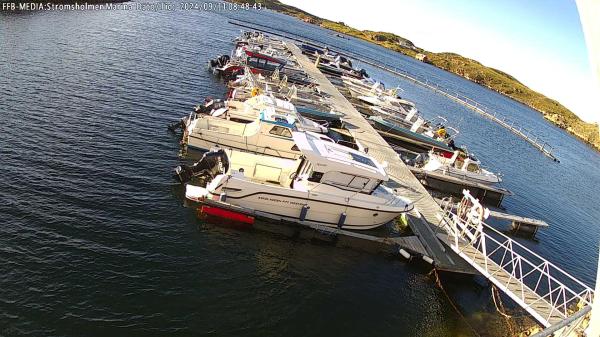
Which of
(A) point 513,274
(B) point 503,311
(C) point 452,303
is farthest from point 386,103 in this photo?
(C) point 452,303

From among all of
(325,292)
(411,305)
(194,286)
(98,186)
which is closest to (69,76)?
(98,186)

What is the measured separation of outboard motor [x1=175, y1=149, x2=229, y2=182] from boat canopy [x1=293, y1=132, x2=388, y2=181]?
16.2 ft

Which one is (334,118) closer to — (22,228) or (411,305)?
(411,305)

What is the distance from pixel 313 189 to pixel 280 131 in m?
8.82

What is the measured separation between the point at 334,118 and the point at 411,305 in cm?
2696

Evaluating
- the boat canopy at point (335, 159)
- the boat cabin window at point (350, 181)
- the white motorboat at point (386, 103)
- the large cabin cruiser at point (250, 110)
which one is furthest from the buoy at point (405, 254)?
the white motorboat at point (386, 103)

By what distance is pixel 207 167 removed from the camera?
84.0 feet

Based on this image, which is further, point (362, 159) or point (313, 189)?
point (362, 159)

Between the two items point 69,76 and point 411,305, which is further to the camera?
point 69,76

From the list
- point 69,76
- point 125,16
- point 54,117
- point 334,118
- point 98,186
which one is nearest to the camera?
point 98,186

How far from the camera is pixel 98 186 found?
22.4m

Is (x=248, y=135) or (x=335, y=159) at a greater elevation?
(x=335, y=159)

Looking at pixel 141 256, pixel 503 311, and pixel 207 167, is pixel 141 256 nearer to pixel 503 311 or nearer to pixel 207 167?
pixel 207 167


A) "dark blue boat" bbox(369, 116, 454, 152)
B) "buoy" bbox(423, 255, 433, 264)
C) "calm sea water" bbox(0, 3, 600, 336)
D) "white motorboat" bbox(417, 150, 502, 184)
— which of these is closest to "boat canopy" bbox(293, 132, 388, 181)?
"calm sea water" bbox(0, 3, 600, 336)
